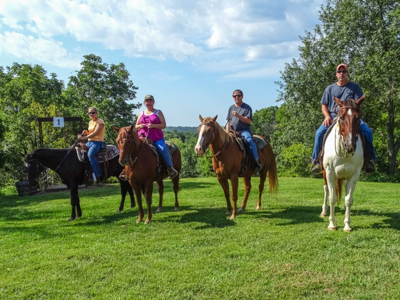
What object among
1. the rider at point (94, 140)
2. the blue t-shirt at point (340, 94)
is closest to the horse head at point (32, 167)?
the rider at point (94, 140)

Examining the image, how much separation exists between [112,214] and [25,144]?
22.9 metres

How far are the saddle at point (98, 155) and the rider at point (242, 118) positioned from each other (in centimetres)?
368

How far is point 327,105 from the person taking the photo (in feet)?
22.0

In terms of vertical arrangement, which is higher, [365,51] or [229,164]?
[365,51]

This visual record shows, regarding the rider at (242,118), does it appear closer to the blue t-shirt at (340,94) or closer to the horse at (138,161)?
the blue t-shirt at (340,94)

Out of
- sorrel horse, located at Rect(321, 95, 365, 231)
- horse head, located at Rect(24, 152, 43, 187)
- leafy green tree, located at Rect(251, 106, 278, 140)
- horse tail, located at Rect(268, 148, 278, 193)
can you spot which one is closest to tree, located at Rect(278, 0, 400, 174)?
horse tail, located at Rect(268, 148, 278, 193)

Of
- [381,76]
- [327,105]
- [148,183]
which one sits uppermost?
[381,76]

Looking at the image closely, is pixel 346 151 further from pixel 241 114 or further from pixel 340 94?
pixel 241 114

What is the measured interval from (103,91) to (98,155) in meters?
28.0

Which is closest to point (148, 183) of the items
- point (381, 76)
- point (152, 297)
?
point (152, 297)

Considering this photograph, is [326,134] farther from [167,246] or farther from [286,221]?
[167,246]

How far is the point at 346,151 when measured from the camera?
5.34m

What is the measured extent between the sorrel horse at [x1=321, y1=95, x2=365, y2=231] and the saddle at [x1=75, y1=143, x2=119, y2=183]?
599 cm

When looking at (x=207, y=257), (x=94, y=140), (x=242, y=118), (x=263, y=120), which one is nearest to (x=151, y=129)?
(x=94, y=140)
